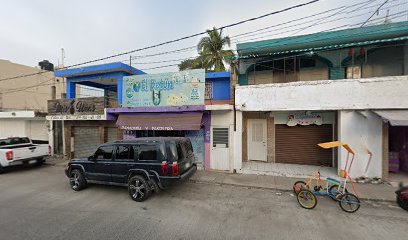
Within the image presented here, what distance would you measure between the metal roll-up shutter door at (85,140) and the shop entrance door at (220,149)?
7.51 meters

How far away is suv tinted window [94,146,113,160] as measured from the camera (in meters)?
6.06

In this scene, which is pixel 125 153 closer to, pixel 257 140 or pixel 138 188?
pixel 138 188

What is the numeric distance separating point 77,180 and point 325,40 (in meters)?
12.3

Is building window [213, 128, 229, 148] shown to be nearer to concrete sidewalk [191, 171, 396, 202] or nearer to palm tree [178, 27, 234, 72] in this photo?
concrete sidewalk [191, 171, 396, 202]

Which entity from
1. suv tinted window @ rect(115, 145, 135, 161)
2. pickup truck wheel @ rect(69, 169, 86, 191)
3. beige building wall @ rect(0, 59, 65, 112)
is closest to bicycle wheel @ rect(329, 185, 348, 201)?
suv tinted window @ rect(115, 145, 135, 161)

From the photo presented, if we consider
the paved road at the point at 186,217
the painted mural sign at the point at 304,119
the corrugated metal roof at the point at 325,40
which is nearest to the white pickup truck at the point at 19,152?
the paved road at the point at 186,217

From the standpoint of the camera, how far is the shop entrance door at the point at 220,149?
852cm

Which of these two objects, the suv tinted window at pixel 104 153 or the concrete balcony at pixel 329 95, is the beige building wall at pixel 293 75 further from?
the suv tinted window at pixel 104 153

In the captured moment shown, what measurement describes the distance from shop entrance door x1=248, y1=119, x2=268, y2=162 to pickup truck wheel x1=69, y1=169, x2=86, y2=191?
8.00m

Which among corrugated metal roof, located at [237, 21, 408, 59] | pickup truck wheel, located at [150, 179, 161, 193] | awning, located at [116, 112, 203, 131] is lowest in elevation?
pickup truck wheel, located at [150, 179, 161, 193]

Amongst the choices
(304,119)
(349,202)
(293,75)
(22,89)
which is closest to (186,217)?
(349,202)

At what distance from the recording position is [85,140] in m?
11.3

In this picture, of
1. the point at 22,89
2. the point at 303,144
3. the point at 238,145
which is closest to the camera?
the point at 238,145

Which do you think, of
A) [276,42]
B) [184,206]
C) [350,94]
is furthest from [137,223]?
[276,42]
